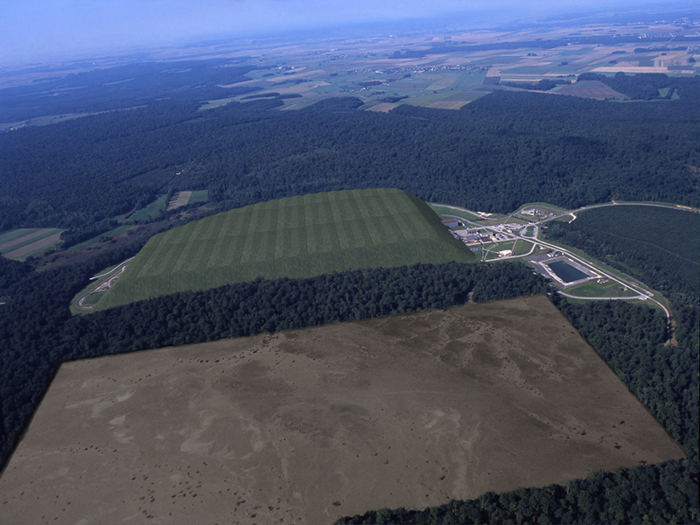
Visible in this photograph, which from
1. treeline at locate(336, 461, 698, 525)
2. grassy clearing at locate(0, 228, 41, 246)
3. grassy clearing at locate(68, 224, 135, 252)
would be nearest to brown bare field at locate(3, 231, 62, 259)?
grassy clearing at locate(0, 228, 41, 246)

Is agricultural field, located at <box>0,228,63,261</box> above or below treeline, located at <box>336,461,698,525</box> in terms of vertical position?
below

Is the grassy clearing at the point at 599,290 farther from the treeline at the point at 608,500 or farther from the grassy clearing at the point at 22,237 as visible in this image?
the grassy clearing at the point at 22,237

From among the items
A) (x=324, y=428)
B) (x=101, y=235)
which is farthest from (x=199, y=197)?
(x=324, y=428)

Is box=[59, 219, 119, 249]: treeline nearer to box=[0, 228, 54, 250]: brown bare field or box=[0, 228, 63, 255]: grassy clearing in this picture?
box=[0, 228, 63, 255]: grassy clearing

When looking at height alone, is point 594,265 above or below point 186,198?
below

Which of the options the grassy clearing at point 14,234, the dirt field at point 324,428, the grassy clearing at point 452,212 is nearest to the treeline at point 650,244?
the grassy clearing at point 452,212

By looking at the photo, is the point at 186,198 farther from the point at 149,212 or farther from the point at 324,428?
the point at 324,428

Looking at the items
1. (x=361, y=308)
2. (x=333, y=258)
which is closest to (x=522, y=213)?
(x=333, y=258)
